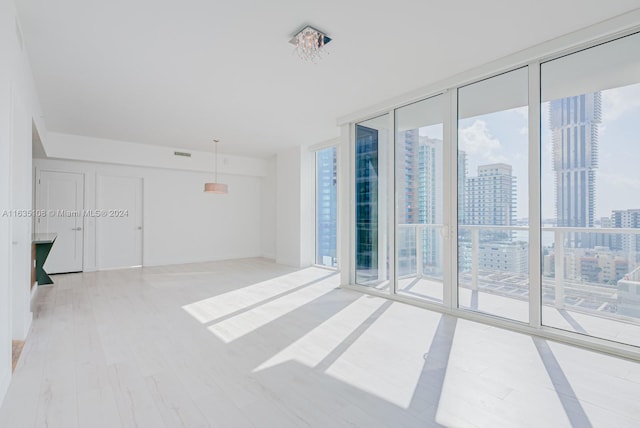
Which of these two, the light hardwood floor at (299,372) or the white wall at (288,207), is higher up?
the white wall at (288,207)

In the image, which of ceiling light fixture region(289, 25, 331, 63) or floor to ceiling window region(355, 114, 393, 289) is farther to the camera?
floor to ceiling window region(355, 114, 393, 289)

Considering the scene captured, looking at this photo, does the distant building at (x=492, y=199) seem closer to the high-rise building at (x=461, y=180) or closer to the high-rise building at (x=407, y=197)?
the high-rise building at (x=461, y=180)

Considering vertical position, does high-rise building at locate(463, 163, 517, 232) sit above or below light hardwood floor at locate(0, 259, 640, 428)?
above

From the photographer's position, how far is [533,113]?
319 centimetres

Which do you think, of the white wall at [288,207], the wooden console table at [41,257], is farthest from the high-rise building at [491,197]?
the wooden console table at [41,257]

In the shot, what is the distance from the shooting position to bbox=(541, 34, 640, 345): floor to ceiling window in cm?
278

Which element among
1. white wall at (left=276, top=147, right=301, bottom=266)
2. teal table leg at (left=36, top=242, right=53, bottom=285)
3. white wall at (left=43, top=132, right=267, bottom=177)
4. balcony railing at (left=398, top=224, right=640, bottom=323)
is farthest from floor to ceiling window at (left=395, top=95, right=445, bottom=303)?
teal table leg at (left=36, top=242, right=53, bottom=285)

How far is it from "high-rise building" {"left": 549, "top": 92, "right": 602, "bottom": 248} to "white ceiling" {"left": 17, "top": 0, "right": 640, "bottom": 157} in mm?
692

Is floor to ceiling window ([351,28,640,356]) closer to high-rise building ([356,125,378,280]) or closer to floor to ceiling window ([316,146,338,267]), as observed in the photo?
high-rise building ([356,125,378,280])

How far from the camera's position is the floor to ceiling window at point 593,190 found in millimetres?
2779

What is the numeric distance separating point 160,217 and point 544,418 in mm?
7838

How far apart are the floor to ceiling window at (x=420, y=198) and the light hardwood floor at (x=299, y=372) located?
51 centimetres

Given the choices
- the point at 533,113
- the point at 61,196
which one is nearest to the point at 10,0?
the point at 533,113

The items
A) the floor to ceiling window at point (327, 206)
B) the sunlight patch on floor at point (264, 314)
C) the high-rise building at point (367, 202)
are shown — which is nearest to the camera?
the sunlight patch on floor at point (264, 314)
